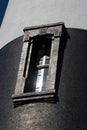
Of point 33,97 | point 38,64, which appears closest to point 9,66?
point 38,64

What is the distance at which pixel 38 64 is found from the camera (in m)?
13.6

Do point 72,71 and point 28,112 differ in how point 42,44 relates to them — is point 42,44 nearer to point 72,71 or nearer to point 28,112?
point 72,71

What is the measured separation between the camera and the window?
12.5 m

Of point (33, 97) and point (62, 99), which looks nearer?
point (62, 99)

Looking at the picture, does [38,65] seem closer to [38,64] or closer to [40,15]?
[38,64]

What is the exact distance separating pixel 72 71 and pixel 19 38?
2.29 metres

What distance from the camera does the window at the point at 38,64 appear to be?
12508mm

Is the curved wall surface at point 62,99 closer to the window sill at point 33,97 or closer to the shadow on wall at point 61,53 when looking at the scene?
the shadow on wall at point 61,53

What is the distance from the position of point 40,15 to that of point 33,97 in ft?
10.3

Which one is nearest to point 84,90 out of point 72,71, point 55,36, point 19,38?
point 72,71

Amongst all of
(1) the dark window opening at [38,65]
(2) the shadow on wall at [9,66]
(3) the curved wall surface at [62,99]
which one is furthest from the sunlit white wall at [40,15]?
(1) the dark window opening at [38,65]

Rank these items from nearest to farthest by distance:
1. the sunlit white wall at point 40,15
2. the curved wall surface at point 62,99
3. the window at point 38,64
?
the curved wall surface at point 62,99, the window at point 38,64, the sunlit white wall at point 40,15

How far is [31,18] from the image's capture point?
14742mm

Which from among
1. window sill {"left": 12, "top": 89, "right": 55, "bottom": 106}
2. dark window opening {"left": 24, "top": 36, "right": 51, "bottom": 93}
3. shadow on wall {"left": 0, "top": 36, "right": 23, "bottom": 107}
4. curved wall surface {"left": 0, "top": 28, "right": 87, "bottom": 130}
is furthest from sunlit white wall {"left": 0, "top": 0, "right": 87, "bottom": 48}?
window sill {"left": 12, "top": 89, "right": 55, "bottom": 106}
